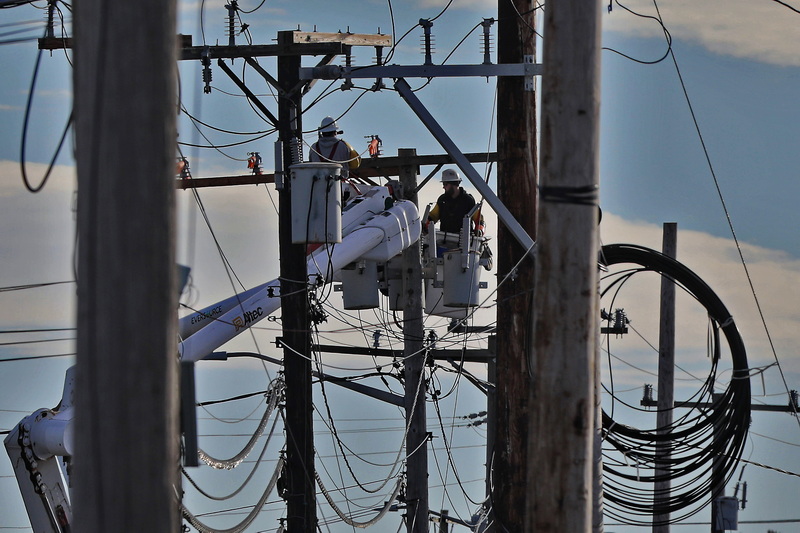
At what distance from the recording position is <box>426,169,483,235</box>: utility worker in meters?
18.4

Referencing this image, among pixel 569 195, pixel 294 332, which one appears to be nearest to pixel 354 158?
pixel 294 332

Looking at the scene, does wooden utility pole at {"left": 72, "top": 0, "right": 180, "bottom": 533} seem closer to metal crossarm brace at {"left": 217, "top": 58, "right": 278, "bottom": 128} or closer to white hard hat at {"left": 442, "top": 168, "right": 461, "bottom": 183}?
metal crossarm brace at {"left": 217, "top": 58, "right": 278, "bottom": 128}

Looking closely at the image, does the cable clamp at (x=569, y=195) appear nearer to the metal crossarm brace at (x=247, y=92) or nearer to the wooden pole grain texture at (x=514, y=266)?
the wooden pole grain texture at (x=514, y=266)

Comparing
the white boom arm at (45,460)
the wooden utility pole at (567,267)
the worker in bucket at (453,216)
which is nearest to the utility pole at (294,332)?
the white boom arm at (45,460)

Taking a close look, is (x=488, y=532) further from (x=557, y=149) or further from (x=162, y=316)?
(x=162, y=316)

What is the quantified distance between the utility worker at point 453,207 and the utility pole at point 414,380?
523 mm

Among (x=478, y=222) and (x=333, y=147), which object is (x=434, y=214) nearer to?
(x=478, y=222)

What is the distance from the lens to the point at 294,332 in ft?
45.4

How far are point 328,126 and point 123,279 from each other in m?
11.3

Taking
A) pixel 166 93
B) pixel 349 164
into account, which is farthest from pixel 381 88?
pixel 166 93

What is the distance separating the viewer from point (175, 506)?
4.05m

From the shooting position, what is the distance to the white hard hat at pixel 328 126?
Result: 15.1m

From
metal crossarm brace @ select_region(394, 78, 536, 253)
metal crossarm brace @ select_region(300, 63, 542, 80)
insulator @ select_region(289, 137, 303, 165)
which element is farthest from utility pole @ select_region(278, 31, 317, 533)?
metal crossarm brace @ select_region(394, 78, 536, 253)

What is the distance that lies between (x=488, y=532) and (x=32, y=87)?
698 centimetres
